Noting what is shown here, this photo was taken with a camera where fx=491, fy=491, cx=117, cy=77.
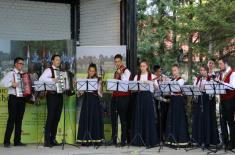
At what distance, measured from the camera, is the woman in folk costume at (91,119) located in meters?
10.9

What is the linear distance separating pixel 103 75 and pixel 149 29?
8347 mm

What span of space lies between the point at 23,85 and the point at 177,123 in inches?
137

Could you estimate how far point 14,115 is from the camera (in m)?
10.9

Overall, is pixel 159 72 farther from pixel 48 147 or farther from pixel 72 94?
pixel 48 147

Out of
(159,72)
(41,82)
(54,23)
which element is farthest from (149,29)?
(41,82)

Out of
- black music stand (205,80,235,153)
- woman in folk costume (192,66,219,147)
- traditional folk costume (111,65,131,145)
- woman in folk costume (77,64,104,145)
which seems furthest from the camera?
woman in folk costume (77,64,104,145)

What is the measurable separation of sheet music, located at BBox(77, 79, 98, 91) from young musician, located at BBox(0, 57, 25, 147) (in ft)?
4.51

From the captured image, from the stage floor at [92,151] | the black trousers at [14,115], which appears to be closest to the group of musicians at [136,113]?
the black trousers at [14,115]

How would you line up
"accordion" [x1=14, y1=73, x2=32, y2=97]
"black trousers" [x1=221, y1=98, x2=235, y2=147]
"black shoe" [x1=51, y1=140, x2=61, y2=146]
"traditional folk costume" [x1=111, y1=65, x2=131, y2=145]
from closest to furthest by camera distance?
"black trousers" [x1=221, y1=98, x2=235, y2=147], "accordion" [x1=14, y1=73, x2=32, y2=97], "traditional folk costume" [x1=111, y1=65, x2=131, y2=145], "black shoe" [x1=51, y1=140, x2=61, y2=146]

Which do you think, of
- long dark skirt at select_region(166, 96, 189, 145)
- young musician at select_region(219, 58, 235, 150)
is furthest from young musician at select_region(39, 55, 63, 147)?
young musician at select_region(219, 58, 235, 150)

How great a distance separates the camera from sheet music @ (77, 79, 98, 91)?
10.5 metres

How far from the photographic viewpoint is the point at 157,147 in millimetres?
10820

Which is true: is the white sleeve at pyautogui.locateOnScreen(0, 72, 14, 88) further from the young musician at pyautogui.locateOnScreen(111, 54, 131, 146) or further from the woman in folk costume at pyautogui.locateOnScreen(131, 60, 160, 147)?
the woman in folk costume at pyautogui.locateOnScreen(131, 60, 160, 147)

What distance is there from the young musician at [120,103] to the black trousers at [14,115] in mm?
2044
